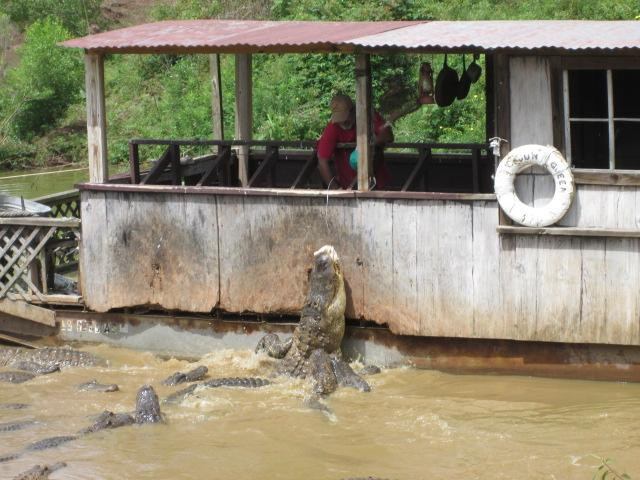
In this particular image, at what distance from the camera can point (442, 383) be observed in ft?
32.6

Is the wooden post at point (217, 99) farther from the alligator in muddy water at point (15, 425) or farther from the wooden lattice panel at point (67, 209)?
the alligator in muddy water at point (15, 425)

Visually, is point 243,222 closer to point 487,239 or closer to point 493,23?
point 487,239

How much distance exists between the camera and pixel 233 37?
10.3 m

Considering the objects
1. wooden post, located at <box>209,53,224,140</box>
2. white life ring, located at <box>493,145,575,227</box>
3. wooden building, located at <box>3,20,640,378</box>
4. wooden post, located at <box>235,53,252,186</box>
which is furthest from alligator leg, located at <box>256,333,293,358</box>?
wooden post, located at <box>209,53,224,140</box>

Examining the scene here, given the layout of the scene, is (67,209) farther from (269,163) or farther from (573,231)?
(573,231)

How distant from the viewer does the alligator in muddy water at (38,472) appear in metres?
8.07

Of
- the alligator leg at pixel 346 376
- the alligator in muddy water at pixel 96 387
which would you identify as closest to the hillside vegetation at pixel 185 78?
the alligator leg at pixel 346 376

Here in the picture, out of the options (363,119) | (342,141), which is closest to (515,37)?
(363,119)

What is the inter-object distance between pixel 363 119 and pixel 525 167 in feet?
4.88

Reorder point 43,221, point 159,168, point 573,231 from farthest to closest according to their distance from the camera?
1. point 159,168
2. point 43,221
3. point 573,231

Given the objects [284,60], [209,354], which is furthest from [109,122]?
[209,354]

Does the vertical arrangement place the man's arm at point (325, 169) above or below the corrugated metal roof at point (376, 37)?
below

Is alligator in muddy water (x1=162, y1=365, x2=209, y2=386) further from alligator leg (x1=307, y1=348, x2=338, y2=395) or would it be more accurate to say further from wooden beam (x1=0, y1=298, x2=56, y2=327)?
wooden beam (x1=0, y1=298, x2=56, y2=327)

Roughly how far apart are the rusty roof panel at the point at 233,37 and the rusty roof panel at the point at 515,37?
34 cm
